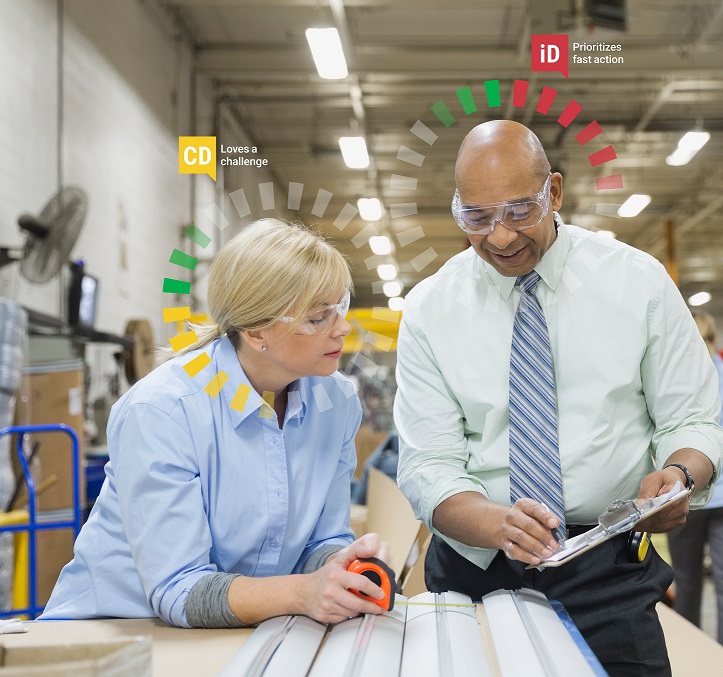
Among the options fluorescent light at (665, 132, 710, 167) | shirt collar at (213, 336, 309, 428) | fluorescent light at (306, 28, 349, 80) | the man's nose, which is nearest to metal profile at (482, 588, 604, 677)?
shirt collar at (213, 336, 309, 428)

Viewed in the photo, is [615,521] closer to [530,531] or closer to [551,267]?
[530,531]

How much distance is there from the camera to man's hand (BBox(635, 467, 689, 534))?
4.38 ft

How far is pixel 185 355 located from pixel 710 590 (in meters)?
5.36

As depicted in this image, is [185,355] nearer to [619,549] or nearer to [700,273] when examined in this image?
[619,549]

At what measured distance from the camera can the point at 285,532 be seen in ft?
4.80

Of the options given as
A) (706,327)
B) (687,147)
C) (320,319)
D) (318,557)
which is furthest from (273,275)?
(687,147)

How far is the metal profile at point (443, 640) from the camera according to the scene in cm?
97

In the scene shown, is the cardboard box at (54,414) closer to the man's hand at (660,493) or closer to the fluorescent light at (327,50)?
the fluorescent light at (327,50)

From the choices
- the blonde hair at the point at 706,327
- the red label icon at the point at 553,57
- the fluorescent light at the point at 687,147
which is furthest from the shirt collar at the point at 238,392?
the fluorescent light at the point at 687,147

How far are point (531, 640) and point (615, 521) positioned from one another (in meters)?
0.26

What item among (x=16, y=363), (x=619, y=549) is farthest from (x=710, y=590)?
(x=619, y=549)

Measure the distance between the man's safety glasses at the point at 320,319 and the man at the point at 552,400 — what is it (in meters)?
0.22

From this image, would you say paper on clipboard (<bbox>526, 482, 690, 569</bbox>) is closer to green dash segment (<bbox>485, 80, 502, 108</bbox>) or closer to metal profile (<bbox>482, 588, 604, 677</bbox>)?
metal profile (<bbox>482, 588, 604, 677</bbox>)

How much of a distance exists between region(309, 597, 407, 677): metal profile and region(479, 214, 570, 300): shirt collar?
0.64 m
